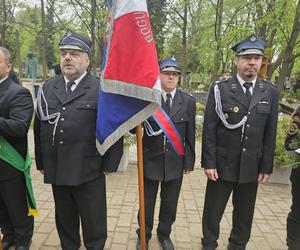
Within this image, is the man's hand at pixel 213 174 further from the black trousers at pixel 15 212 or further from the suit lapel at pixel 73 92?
the black trousers at pixel 15 212

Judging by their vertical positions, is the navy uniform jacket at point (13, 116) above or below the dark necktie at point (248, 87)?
below

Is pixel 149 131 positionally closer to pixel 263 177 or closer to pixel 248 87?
pixel 248 87

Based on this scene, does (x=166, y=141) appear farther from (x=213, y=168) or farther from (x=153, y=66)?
(x=153, y=66)

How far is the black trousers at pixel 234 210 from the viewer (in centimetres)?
312

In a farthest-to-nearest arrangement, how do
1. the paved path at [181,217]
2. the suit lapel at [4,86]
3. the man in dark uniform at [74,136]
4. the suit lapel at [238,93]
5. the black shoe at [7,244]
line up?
the paved path at [181,217]
the black shoe at [7,244]
the suit lapel at [238,93]
the suit lapel at [4,86]
the man in dark uniform at [74,136]

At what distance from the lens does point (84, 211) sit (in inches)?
114

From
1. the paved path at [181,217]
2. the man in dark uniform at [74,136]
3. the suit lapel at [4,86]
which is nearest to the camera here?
the man in dark uniform at [74,136]

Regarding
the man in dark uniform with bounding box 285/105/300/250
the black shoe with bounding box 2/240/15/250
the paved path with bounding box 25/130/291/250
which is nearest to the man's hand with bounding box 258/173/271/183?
the man in dark uniform with bounding box 285/105/300/250

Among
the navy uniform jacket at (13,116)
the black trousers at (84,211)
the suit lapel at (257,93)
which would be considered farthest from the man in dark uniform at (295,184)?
the navy uniform jacket at (13,116)

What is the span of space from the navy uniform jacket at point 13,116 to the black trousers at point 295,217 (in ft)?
8.45

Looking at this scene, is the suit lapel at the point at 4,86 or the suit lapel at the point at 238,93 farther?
the suit lapel at the point at 238,93

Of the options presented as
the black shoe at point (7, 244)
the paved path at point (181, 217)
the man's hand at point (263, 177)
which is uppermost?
the man's hand at point (263, 177)

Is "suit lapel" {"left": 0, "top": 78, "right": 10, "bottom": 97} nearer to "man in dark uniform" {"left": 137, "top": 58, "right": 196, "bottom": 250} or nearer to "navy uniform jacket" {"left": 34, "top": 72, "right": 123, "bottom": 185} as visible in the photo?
"navy uniform jacket" {"left": 34, "top": 72, "right": 123, "bottom": 185}

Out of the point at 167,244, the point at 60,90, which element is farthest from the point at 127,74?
the point at 167,244
